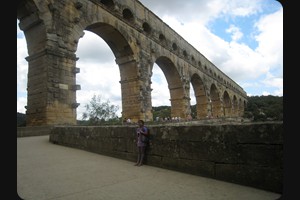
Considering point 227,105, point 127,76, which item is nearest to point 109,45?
point 127,76

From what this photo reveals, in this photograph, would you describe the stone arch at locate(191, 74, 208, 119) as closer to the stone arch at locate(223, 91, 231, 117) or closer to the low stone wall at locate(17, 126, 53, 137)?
the stone arch at locate(223, 91, 231, 117)

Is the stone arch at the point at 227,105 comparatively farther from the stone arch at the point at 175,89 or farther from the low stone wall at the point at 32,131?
the low stone wall at the point at 32,131

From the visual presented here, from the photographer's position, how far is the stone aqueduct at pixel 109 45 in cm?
1050

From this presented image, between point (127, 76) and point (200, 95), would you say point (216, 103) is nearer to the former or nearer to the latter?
point (200, 95)

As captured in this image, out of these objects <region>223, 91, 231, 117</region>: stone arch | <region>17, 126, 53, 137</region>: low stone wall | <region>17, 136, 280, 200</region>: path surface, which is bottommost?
<region>17, 136, 280, 200</region>: path surface

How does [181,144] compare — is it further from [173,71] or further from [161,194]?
[173,71]

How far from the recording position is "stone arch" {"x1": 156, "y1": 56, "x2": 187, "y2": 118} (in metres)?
22.8

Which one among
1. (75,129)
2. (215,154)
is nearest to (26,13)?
(75,129)

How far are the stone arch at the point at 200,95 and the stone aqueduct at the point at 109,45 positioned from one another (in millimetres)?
1316

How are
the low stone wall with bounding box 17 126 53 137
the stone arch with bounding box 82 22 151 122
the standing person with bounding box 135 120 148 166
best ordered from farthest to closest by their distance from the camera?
the stone arch with bounding box 82 22 151 122 < the low stone wall with bounding box 17 126 53 137 < the standing person with bounding box 135 120 148 166

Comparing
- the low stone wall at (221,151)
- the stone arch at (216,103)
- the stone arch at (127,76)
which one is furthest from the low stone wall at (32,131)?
the stone arch at (216,103)

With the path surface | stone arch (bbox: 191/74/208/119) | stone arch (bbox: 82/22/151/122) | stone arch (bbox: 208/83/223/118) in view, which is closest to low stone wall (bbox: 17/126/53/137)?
the path surface

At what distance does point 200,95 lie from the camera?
30.2m

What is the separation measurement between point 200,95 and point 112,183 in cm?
2745
